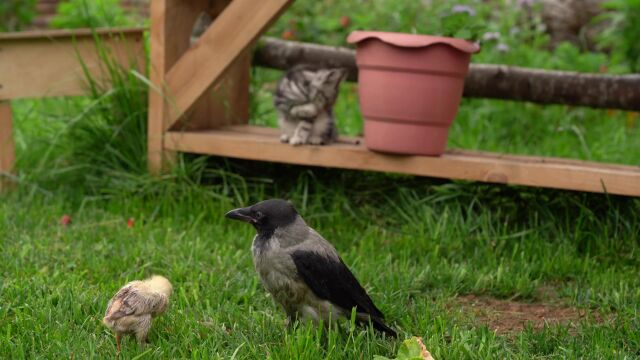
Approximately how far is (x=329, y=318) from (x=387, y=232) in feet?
5.79

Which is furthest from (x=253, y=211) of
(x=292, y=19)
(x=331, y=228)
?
(x=292, y=19)

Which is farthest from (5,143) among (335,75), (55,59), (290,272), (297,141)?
(290,272)

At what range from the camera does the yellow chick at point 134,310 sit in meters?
3.03

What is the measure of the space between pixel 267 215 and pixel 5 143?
2.75 meters

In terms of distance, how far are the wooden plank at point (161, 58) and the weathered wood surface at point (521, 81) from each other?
872mm

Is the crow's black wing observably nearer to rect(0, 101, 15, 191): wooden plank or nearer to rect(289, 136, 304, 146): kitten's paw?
rect(289, 136, 304, 146): kitten's paw

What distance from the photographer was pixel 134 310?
9.96ft

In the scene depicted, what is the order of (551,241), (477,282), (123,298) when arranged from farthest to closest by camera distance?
(551,241), (477,282), (123,298)

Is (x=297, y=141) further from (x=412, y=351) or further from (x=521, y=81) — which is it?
(x=412, y=351)

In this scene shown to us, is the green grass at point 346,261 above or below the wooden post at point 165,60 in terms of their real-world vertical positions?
below

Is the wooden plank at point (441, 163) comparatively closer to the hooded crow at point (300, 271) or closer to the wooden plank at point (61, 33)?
the wooden plank at point (61, 33)

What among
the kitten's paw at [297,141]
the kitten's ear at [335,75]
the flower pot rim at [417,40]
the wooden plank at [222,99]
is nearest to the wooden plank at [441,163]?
the kitten's paw at [297,141]

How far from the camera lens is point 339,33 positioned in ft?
26.5

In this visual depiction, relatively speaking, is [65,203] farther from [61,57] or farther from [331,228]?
[331,228]
